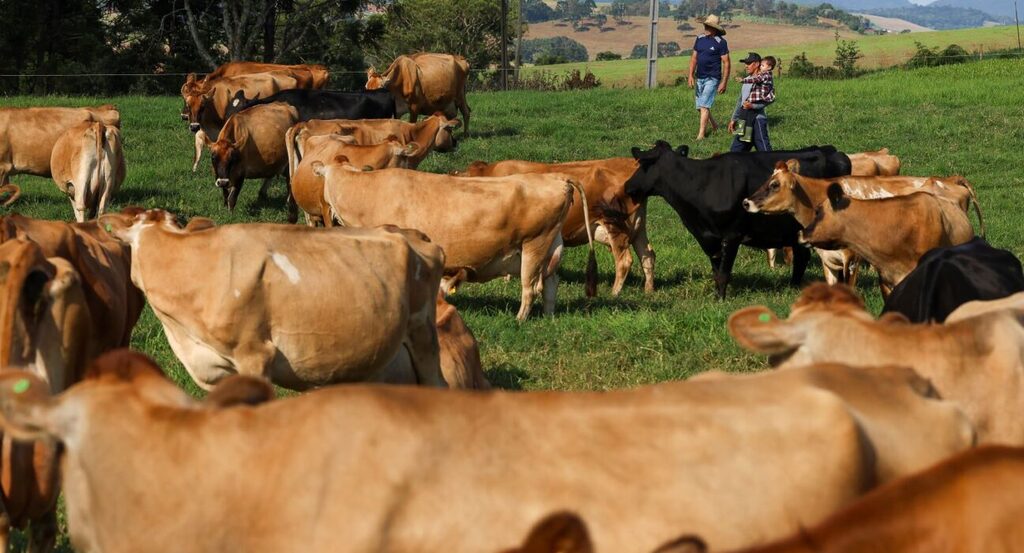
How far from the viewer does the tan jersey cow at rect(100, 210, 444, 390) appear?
25.1ft

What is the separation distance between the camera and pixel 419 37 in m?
78.2

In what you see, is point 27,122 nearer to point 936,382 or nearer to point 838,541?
point 936,382

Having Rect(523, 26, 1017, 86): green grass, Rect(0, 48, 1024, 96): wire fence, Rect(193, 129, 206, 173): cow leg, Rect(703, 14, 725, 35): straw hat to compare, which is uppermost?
Rect(703, 14, 725, 35): straw hat

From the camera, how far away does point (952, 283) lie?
26.7 feet

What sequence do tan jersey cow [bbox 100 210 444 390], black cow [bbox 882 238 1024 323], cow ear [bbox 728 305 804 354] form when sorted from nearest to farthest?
cow ear [bbox 728 305 804 354]
tan jersey cow [bbox 100 210 444 390]
black cow [bbox 882 238 1024 323]

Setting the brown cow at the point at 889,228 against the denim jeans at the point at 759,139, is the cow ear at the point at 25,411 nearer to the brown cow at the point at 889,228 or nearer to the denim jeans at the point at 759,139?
the brown cow at the point at 889,228

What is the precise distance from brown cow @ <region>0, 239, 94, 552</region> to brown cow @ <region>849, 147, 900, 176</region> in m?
12.9

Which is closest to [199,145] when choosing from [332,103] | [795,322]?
[332,103]

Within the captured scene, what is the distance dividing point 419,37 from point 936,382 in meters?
74.8

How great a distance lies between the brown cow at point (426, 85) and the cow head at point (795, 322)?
2129 cm

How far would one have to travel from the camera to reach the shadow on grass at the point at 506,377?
33.2 ft

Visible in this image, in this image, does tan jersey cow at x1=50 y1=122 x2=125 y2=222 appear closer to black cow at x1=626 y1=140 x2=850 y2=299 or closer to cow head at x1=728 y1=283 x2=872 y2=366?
black cow at x1=626 y1=140 x2=850 y2=299

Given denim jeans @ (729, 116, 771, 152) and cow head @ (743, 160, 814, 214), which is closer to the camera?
cow head @ (743, 160, 814, 214)

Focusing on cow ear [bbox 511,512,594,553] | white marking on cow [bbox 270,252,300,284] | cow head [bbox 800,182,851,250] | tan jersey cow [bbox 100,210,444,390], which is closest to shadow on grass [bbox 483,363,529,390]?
tan jersey cow [bbox 100,210,444,390]
